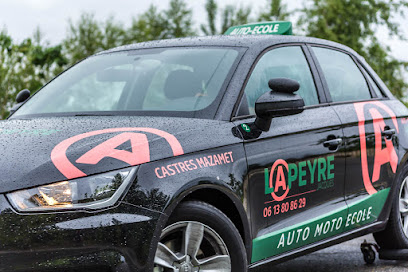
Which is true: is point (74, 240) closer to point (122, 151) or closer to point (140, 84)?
point (122, 151)

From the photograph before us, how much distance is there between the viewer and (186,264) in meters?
3.52

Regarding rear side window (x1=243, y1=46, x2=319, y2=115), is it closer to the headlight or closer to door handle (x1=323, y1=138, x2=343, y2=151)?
door handle (x1=323, y1=138, x2=343, y2=151)

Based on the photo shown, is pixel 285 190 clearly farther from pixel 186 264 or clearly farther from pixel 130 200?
pixel 130 200

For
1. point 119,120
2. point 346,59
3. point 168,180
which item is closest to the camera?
point 168,180

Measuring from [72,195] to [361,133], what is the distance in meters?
2.72

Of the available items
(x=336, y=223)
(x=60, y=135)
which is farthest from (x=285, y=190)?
(x=60, y=135)

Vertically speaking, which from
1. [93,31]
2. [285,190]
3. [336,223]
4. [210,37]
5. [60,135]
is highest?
[93,31]

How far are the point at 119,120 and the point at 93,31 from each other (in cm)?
4832

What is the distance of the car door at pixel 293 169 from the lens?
4055 millimetres

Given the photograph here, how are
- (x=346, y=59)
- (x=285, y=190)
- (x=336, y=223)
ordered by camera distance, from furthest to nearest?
1. (x=346, y=59)
2. (x=336, y=223)
3. (x=285, y=190)

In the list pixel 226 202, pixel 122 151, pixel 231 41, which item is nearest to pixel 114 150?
pixel 122 151

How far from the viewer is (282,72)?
478 cm

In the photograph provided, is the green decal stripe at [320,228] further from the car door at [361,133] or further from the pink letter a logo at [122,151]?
the pink letter a logo at [122,151]

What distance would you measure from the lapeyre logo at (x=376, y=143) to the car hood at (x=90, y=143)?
160cm
